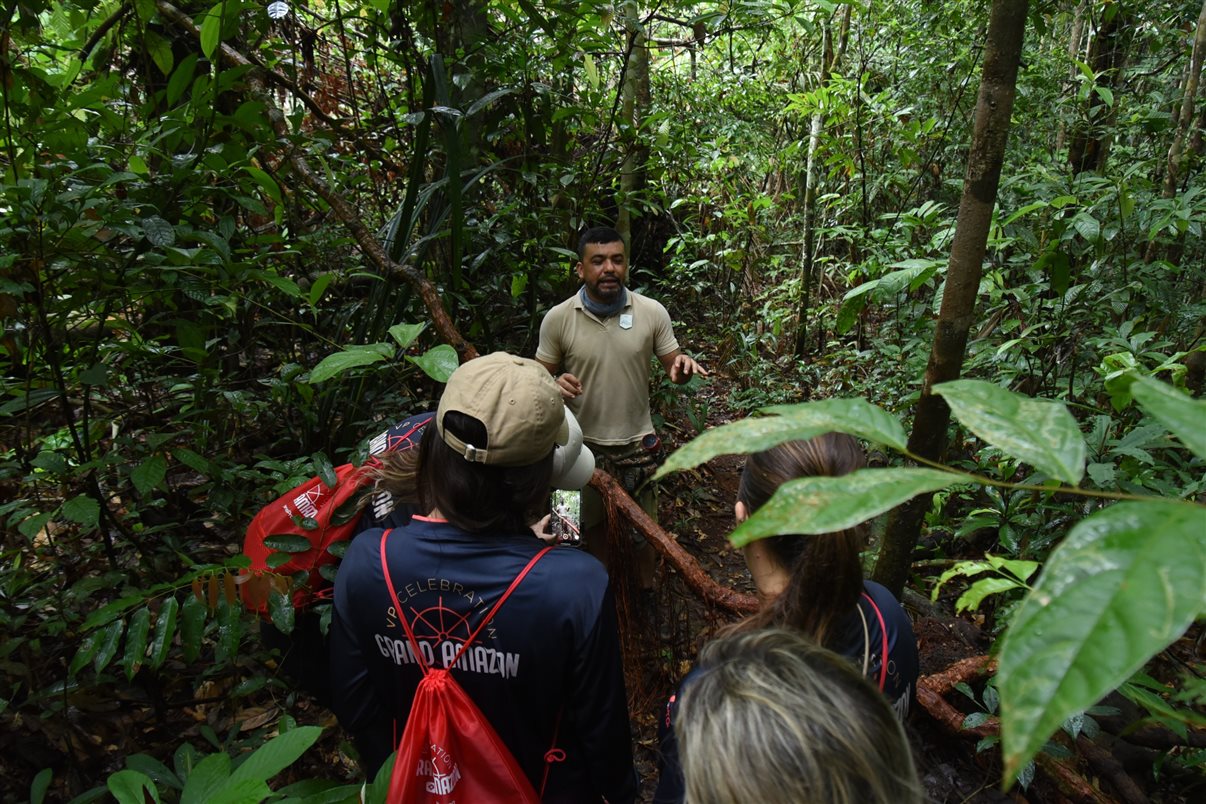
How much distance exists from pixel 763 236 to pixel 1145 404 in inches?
291

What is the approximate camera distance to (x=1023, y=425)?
515mm

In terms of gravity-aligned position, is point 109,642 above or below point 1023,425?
below

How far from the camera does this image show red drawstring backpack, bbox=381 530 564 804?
1.30 meters

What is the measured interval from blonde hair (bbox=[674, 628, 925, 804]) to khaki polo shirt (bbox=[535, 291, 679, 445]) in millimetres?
2623

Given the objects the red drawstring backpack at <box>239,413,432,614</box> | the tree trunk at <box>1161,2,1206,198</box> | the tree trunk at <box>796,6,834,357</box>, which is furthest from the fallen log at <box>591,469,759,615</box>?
the tree trunk at <box>796,6,834,357</box>

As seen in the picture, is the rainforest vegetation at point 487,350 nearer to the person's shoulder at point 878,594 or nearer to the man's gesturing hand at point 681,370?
the person's shoulder at point 878,594

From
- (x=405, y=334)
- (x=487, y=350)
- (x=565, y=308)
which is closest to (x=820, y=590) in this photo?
(x=405, y=334)

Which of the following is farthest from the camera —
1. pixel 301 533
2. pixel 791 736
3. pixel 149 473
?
pixel 149 473

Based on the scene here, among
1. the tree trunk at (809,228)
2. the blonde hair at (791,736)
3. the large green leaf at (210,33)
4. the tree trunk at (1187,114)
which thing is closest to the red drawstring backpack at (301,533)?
the blonde hair at (791,736)

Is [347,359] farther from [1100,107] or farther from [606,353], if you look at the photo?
[1100,107]

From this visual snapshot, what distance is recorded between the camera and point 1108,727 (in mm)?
2262

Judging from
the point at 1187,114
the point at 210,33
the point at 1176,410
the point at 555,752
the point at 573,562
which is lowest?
the point at 555,752

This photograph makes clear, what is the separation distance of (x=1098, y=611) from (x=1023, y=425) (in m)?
0.18

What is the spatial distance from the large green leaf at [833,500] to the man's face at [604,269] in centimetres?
293
